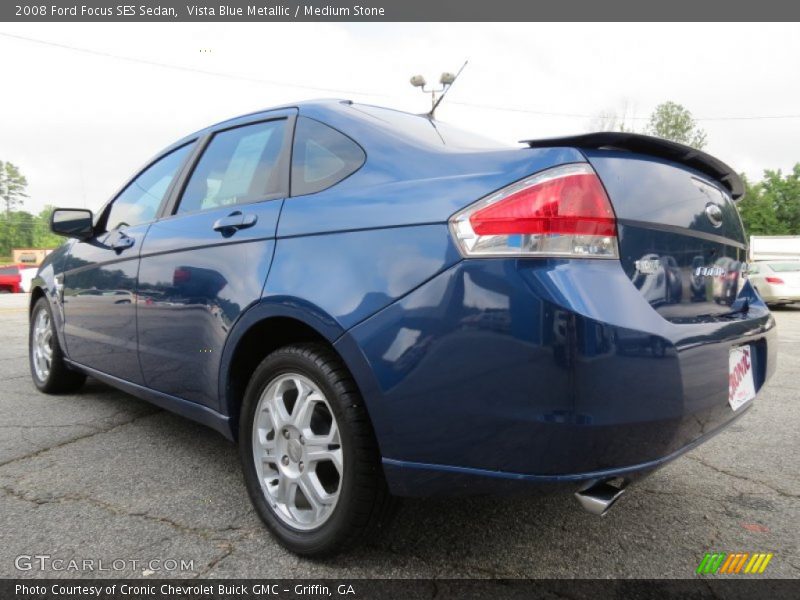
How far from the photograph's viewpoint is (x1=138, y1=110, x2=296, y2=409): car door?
2.11m

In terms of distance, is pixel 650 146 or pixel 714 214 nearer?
pixel 650 146

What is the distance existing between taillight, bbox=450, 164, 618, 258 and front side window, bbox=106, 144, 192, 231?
2.00 meters

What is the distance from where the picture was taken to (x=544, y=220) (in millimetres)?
1457

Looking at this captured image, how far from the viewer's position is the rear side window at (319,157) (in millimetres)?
1960

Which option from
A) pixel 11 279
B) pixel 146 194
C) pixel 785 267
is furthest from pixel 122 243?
pixel 11 279

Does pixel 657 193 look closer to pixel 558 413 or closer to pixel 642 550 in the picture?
pixel 558 413

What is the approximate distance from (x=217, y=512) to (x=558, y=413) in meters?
1.47

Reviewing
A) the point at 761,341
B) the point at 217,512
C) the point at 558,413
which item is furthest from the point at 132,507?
the point at 761,341

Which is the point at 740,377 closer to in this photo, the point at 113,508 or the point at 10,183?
the point at 113,508

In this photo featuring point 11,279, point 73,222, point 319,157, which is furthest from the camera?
point 11,279

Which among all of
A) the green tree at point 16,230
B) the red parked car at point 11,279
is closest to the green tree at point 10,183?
the green tree at point 16,230

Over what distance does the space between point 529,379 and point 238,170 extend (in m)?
1.71

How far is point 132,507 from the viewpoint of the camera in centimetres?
222

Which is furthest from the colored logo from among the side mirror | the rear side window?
the side mirror
